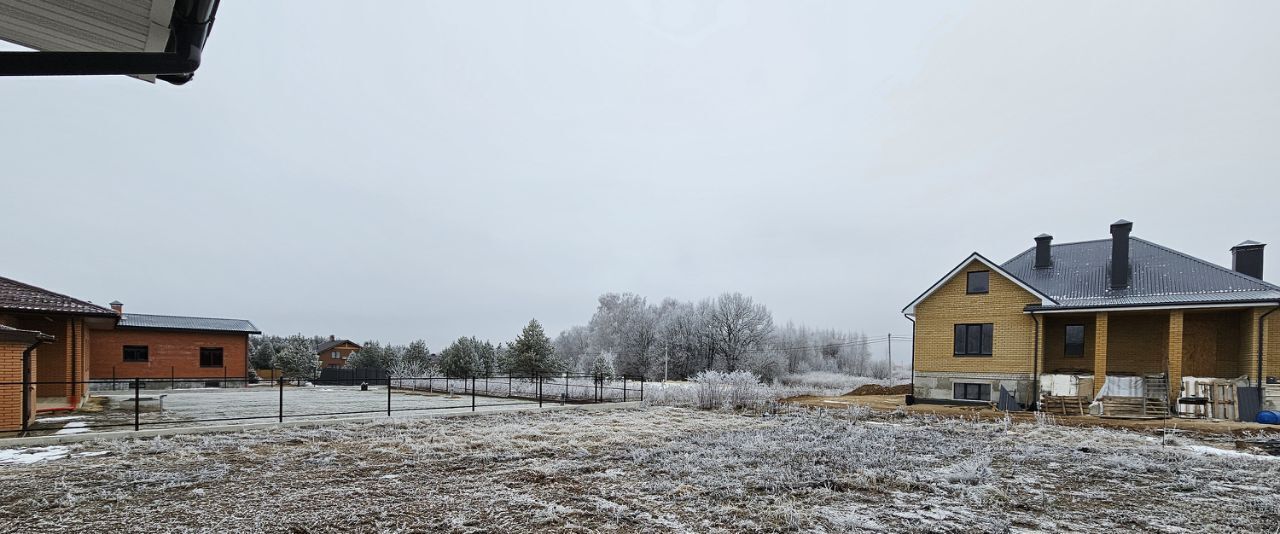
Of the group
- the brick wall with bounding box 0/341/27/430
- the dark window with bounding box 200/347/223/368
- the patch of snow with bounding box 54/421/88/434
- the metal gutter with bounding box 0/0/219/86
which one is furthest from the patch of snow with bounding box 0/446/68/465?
the dark window with bounding box 200/347/223/368

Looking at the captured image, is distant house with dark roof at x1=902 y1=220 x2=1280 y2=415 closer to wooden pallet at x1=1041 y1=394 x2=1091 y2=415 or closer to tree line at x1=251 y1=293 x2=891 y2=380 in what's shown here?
wooden pallet at x1=1041 y1=394 x2=1091 y2=415

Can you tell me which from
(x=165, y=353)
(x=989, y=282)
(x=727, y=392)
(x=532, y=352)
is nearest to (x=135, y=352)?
(x=165, y=353)

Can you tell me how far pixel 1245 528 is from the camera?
633cm

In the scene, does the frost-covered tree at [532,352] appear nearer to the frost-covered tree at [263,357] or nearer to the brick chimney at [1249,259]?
the frost-covered tree at [263,357]

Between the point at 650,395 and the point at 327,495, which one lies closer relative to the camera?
the point at 327,495

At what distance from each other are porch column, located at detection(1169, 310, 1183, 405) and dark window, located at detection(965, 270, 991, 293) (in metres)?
4.90

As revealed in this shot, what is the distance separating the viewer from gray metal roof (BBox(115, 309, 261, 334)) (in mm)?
33719

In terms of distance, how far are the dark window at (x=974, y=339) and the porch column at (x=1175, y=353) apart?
460cm

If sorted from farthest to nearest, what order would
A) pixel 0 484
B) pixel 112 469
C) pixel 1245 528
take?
1. pixel 112 469
2. pixel 0 484
3. pixel 1245 528

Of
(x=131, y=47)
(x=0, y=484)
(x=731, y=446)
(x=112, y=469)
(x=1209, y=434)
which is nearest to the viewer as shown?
(x=131, y=47)

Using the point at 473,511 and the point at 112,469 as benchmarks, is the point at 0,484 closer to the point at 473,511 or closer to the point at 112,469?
the point at 112,469

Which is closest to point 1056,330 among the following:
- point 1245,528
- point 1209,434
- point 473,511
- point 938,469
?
point 1209,434

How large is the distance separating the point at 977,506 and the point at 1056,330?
17630 millimetres

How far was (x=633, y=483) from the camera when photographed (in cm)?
815
